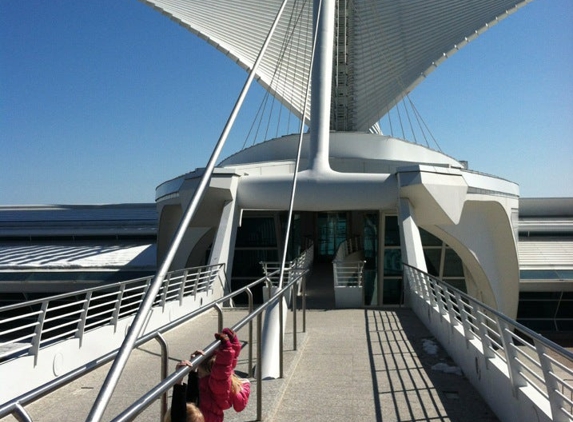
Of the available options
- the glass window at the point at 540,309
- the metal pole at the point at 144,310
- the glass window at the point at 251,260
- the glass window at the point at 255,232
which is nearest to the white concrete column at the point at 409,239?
the glass window at the point at 255,232

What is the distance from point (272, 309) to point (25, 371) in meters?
3.15

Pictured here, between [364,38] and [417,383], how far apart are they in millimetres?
24925

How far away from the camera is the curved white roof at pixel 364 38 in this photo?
25703 mm

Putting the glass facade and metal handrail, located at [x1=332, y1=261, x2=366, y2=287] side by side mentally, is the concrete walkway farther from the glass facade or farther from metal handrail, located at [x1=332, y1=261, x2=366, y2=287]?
the glass facade

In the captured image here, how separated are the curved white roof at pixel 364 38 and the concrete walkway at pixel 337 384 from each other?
1896 centimetres

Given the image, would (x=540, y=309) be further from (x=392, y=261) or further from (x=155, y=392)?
(x=155, y=392)

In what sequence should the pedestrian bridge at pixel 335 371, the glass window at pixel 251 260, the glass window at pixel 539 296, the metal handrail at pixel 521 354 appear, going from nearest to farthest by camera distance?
Answer: the metal handrail at pixel 521 354, the pedestrian bridge at pixel 335 371, the glass window at pixel 251 260, the glass window at pixel 539 296

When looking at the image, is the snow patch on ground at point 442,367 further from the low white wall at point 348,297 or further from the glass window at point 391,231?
the glass window at point 391,231

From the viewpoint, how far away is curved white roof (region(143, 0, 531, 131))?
25703mm

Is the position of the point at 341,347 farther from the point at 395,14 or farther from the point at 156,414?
the point at 395,14

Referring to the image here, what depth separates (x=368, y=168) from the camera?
20.3 m

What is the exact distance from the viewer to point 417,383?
19.9 ft

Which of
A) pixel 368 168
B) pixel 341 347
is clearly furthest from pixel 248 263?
pixel 341 347

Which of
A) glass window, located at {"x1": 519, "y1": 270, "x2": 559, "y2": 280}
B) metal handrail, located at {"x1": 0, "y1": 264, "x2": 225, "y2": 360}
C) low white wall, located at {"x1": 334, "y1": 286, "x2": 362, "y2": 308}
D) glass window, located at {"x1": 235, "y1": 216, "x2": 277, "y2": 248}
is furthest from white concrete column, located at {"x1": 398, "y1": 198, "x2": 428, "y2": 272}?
glass window, located at {"x1": 519, "y1": 270, "x2": 559, "y2": 280}
